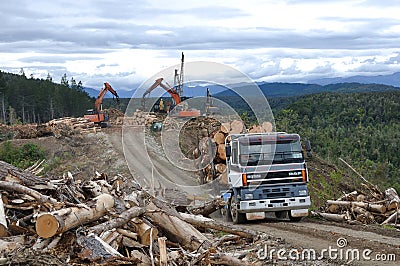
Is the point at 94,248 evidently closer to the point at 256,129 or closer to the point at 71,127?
the point at 256,129

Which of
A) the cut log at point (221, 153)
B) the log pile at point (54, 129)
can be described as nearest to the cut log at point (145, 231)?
the cut log at point (221, 153)

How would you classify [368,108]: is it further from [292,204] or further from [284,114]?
[292,204]

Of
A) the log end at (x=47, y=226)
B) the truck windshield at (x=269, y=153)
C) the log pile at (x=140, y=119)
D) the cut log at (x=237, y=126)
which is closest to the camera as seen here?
the log end at (x=47, y=226)

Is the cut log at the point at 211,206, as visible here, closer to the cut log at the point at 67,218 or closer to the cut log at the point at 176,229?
the cut log at the point at 176,229

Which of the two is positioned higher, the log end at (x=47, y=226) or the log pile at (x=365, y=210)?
the log end at (x=47, y=226)

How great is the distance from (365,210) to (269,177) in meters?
3.96

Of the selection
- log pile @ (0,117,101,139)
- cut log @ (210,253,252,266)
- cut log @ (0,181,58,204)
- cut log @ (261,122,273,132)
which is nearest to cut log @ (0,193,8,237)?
cut log @ (0,181,58,204)

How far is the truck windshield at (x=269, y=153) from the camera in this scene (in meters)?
16.6

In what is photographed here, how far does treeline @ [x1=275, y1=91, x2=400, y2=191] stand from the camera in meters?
41.6

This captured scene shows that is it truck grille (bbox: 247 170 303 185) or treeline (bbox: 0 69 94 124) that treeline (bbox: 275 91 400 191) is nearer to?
truck grille (bbox: 247 170 303 185)

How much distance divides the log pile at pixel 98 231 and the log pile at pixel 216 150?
30.1 ft

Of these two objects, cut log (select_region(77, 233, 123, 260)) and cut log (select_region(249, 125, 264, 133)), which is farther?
cut log (select_region(249, 125, 264, 133))

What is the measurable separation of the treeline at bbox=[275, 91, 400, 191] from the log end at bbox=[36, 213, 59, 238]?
26.5 metres

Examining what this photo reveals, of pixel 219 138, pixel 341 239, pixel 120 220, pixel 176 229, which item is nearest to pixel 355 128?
pixel 219 138
